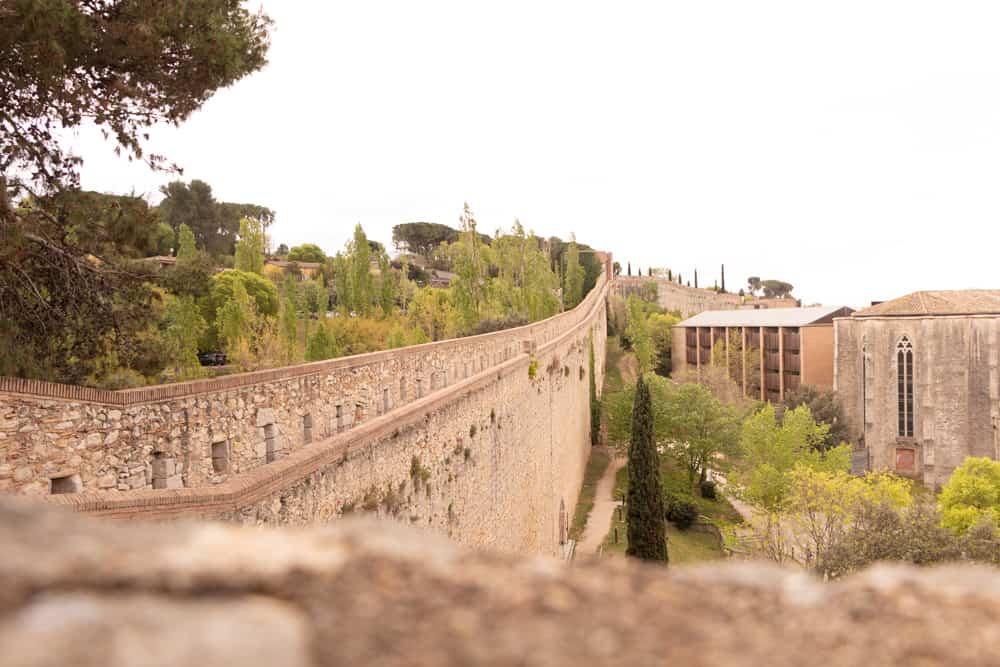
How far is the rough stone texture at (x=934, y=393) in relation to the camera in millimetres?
39781

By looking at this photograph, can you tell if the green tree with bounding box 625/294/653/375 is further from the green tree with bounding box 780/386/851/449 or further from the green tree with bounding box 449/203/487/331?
the green tree with bounding box 449/203/487/331

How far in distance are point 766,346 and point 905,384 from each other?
531 inches

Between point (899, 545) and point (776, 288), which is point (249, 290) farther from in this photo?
point (776, 288)

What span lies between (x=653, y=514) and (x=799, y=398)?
2853cm

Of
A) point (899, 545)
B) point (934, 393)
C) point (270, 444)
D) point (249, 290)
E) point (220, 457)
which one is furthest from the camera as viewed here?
point (934, 393)

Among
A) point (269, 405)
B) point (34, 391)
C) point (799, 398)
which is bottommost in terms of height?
point (799, 398)

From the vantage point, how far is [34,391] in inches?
187

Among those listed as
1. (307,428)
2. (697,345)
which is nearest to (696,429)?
(697,345)

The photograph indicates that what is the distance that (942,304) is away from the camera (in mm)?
43719

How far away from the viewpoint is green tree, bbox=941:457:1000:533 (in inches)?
874

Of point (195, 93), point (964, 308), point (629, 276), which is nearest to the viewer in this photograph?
Answer: point (195, 93)

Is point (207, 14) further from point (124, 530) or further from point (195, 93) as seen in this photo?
point (124, 530)

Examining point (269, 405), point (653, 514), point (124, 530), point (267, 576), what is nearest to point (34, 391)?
point (269, 405)

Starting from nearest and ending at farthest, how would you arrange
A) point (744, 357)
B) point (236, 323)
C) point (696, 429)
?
1. point (236, 323)
2. point (696, 429)
3. point (744, 357)
